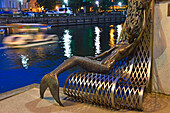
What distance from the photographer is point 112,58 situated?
15.0 feet

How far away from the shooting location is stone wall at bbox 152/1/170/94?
470 centimetres

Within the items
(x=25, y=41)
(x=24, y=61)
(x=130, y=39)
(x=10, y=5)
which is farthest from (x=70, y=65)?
(x=10, y=5)

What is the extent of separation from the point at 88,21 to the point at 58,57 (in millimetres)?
43106

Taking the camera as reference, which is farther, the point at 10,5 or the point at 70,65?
the point at 10,5

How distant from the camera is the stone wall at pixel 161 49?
4695 mm

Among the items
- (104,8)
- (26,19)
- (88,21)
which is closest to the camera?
(26,19)

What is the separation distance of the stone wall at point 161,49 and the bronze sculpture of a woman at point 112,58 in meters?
0.37

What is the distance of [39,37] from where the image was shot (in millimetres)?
22047

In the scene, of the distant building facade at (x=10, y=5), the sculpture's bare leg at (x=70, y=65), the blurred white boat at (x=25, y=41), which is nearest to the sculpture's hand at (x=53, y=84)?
the sculpture's bare leg at (x=70, y=65)

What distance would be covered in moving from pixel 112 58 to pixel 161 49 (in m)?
1.05

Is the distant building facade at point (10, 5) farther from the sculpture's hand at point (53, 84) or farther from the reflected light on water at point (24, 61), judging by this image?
the sculpture's hand at point (53, 84)

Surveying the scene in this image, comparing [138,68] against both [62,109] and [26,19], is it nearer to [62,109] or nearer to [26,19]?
[62,109]

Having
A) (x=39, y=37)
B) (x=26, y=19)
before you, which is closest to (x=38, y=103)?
(x=39, y=37)

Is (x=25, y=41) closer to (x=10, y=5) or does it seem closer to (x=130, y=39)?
(x=130, y=39)
